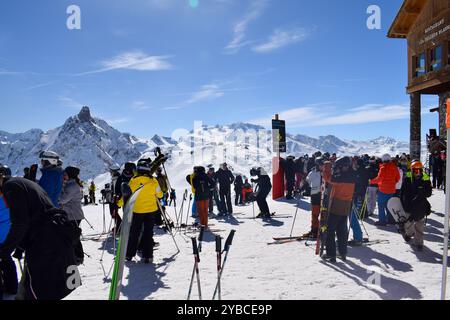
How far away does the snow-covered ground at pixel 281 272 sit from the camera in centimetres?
540

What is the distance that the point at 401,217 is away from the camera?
8438 mm

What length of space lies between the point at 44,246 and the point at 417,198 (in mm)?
6965

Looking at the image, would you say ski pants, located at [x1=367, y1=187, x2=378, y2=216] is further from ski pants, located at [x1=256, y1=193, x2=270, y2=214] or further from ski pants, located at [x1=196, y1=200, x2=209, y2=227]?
ski pants, located at [x1=196, y1=200, x2=209, y2=227]

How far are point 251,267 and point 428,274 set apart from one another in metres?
3.03

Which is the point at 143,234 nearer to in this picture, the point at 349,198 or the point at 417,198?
the point at 349,198

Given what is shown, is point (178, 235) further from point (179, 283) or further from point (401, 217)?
point (401, 217)

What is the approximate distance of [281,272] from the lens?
6438 mm

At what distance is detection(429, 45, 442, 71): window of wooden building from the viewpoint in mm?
18202

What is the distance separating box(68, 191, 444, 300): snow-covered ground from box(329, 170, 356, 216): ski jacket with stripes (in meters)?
1.04

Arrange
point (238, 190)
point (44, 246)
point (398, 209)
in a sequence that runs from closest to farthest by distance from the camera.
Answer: point (44, 246) → point (398, 209) → point (238, 190)

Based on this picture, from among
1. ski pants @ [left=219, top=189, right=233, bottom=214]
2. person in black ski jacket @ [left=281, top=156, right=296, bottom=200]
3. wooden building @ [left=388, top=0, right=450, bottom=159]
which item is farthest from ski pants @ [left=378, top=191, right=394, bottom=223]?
wooden building @ [left=388, top=0, right=450, bottom=159]

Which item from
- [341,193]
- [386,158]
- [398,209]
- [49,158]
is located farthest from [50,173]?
[386,158]
